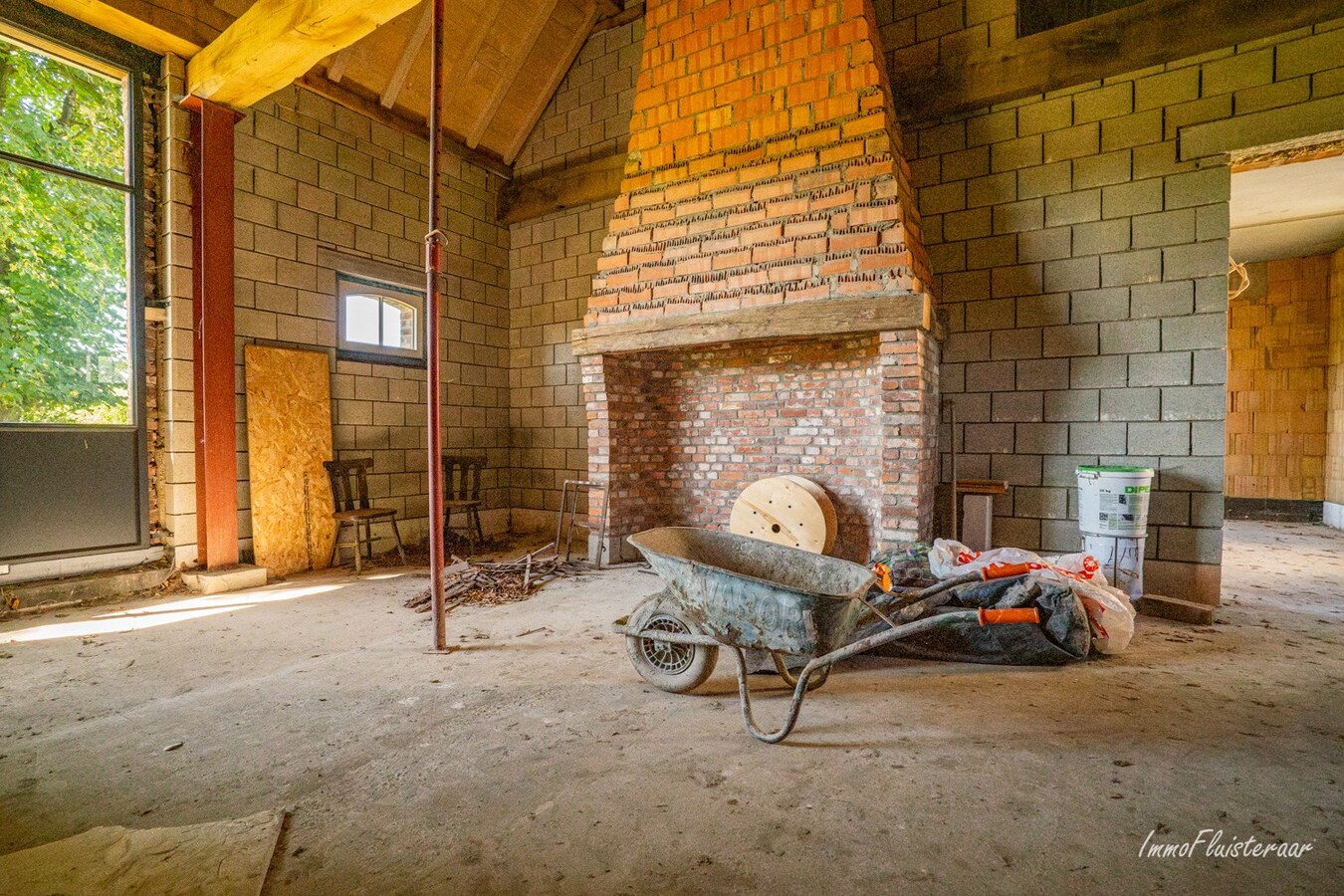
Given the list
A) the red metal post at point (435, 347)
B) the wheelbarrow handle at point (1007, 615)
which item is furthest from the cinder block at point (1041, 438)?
the red metal post at point (435, 347)

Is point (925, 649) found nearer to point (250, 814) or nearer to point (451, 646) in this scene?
point (451, 646)

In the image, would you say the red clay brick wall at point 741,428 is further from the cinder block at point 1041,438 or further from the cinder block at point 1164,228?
the cinder block at point 1164,228

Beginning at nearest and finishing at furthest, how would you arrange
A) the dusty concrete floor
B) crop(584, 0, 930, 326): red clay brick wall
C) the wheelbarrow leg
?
the dusty concrete floor
the wheelbarrow leg
crop(584, 0, 930, 326): red clay brick wall

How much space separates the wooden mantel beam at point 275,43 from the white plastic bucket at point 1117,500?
5.03 meters

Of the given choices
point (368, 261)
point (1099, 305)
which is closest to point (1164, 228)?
point (1099, 305)

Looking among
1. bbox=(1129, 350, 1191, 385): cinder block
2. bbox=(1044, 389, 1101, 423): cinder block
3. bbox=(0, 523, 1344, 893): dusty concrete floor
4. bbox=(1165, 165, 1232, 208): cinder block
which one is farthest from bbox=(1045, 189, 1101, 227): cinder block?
bbox=(0, 523, 1344, 893): dusty concrete floor

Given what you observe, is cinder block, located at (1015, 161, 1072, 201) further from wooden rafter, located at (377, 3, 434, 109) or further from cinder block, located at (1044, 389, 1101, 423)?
wooden rafter, located at (377, 3, 434, 109)

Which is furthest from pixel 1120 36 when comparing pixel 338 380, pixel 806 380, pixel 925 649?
pixel 338 380

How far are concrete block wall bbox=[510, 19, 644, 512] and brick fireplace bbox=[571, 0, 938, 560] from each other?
4.23 feet

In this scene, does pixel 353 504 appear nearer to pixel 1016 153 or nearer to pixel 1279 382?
pixel 1016 153

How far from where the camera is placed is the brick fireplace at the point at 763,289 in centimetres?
418

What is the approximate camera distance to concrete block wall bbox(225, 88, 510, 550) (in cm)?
508

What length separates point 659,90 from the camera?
512 cm

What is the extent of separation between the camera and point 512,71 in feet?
21.3
